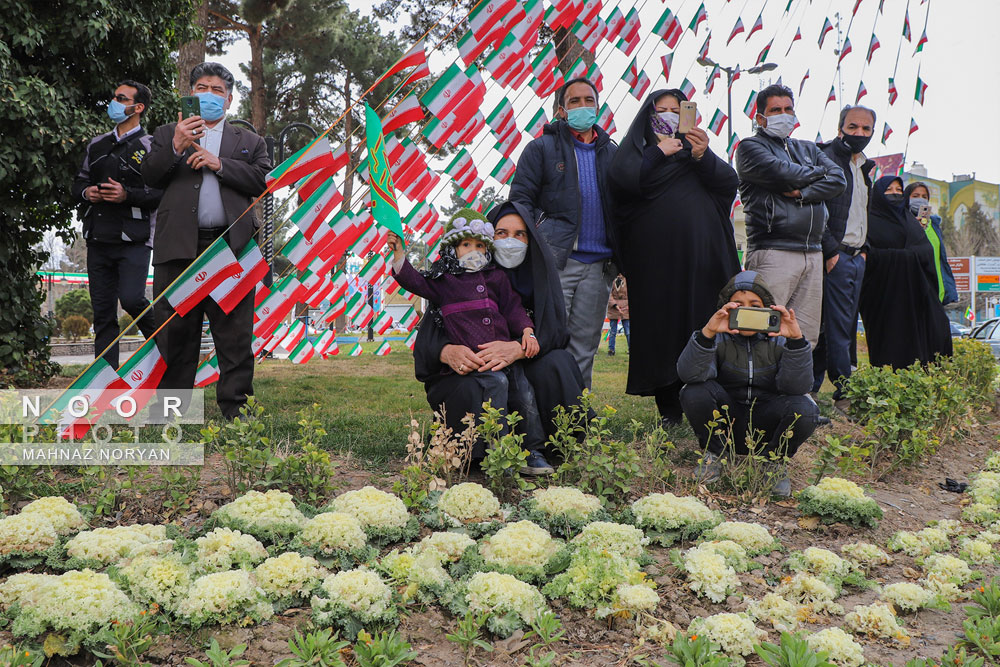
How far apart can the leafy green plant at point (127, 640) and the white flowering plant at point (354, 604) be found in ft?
1.47

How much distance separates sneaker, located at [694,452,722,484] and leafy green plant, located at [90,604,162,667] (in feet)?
7.91

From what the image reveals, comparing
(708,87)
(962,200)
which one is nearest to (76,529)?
(708,87)

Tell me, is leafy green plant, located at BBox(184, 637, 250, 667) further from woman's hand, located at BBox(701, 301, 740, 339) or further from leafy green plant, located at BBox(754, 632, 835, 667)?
woman's hand, located at BBox(701, 301, 740, 339)

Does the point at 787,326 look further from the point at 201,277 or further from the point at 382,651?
the point at 201,277

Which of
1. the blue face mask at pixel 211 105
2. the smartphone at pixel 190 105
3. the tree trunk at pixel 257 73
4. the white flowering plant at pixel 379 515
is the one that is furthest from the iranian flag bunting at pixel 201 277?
the tree trunk at pixel 257 73

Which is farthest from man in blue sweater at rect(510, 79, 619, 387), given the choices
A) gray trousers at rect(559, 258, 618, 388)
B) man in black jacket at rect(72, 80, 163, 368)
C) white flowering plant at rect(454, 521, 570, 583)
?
man in black jacket at rect(72, 80, 163, 368)

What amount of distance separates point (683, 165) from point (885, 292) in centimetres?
316

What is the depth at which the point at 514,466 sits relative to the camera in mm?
3299

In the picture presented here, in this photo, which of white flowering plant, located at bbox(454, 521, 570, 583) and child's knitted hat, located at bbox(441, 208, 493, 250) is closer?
white flowering plant, located at bbox(454, 521, 570, 583)

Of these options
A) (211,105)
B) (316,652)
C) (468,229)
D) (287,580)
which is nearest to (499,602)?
(316,652)

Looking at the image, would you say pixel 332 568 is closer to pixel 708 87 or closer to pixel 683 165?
pixel 683 165

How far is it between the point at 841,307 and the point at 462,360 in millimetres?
3578

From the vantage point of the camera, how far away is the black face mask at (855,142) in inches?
220

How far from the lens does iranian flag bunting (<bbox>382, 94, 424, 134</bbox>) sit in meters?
4.45
